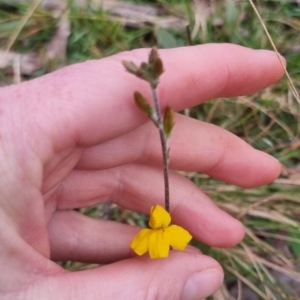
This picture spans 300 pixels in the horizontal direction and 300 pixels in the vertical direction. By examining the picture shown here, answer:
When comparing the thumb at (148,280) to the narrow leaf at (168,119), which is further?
the thumb at (148,280)

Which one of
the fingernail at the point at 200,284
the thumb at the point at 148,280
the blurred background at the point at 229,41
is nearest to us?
the thumb at the point at 148,280

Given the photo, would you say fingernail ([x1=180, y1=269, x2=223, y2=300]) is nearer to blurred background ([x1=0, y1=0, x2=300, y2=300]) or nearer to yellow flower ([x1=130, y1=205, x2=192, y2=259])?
yellow flower ([x1=130, y1=205, x2=192, y2=259])

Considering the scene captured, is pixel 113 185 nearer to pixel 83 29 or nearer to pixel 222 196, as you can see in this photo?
pixel 222 196

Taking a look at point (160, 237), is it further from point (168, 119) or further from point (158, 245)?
point (168, 119)

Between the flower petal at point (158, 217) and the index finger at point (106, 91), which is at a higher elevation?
the index finger at point (106, 91)

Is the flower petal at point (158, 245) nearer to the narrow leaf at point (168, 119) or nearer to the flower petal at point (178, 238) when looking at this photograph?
the flower petal at point (178, 238)

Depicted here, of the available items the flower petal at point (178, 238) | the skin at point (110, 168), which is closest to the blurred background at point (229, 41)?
the skin at point (110, 168)

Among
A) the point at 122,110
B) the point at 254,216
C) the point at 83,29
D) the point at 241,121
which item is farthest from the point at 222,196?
the point at 83,29
